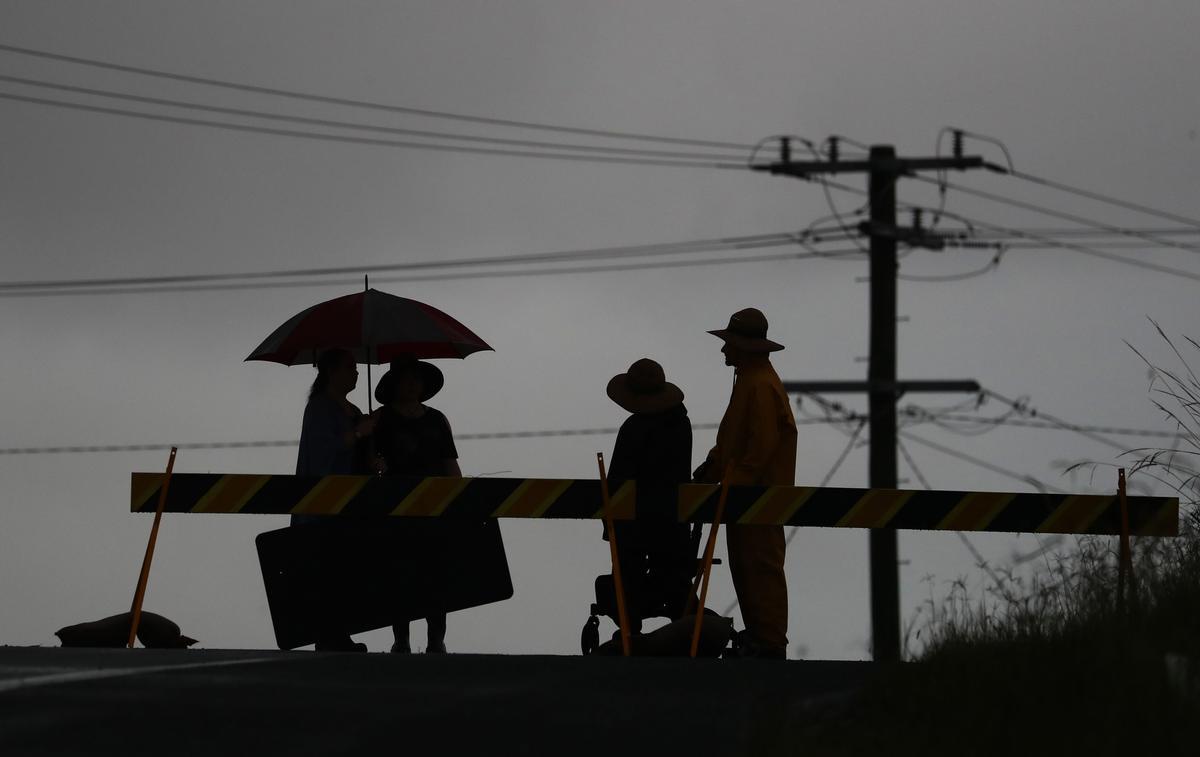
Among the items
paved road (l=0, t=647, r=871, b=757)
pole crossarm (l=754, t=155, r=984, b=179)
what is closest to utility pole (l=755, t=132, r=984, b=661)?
pole crossarm (l=754, t=155, r=984, b=179)

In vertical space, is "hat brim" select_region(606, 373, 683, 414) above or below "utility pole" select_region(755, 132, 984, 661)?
below

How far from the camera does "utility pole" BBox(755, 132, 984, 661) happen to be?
2673 centimetres

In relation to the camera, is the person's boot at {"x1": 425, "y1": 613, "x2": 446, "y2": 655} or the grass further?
the person's boot at {"x1": 425, "y1": 613, "x2": 446, "y2": 655}

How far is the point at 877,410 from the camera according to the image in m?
27.0

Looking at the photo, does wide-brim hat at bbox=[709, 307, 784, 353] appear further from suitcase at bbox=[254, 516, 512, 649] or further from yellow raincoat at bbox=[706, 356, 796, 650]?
suitcase at bbox=[254, 516, 512, 649]

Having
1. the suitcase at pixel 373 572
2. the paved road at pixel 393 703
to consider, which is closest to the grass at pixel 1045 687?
the paved road at pixel 393 703

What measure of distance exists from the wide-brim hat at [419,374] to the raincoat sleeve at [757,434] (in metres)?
1.92

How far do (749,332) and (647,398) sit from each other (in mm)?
715

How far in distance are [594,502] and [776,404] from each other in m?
1.21

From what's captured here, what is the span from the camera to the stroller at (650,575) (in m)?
12.6

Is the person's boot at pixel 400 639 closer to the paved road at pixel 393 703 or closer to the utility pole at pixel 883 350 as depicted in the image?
the paved road at pixel 393 703

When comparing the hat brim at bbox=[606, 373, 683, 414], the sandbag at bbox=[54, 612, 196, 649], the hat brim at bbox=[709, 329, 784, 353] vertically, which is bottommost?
the sandbag at bbox=[54, 612, 196, 649]

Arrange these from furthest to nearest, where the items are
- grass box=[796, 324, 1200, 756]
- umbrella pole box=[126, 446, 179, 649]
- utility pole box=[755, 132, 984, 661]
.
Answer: utility pole box=[755, 132, 984, 661]
umbrella pole box=[126, 446, 179, 649]
grass box=[796, 324, 1200, 756]

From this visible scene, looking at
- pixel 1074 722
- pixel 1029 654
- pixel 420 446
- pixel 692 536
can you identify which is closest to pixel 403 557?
pixel 420 446
